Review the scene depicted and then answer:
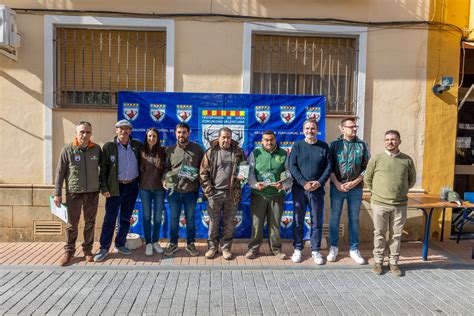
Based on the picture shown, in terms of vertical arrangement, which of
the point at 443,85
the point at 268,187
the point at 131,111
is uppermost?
the point at 443,85

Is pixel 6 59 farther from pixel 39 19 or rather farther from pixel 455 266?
pixel 455 266

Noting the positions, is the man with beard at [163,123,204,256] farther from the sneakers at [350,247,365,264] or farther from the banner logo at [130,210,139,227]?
the sneakers at [350,247,365,264]

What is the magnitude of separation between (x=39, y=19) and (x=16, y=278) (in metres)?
3.86

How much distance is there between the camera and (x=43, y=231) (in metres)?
6.32

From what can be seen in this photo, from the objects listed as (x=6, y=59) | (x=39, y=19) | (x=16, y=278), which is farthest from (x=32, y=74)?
(x=16, y=278)

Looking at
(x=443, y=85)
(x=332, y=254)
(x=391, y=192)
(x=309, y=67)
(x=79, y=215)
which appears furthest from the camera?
(x=309, y=67)

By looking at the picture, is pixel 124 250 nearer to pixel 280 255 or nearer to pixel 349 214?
pixel 280 255

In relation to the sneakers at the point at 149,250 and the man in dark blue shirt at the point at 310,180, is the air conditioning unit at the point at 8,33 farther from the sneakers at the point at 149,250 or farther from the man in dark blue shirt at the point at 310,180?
the man in dark blue shirt at the point at 310,180

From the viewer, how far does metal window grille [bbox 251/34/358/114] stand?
6535 millimetres

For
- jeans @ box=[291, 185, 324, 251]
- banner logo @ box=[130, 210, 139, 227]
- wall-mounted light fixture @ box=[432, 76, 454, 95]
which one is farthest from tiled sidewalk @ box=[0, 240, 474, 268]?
wall-mounted light fixture @ box=[432, 76, 454, 95]

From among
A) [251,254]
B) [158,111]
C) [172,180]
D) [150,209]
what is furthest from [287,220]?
[158,111]

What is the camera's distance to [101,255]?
17.7 feet

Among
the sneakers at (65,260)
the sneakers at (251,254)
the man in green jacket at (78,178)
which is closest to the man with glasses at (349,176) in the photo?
the sneakers at (251,254)

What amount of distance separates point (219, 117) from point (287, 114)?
1.07 meters
